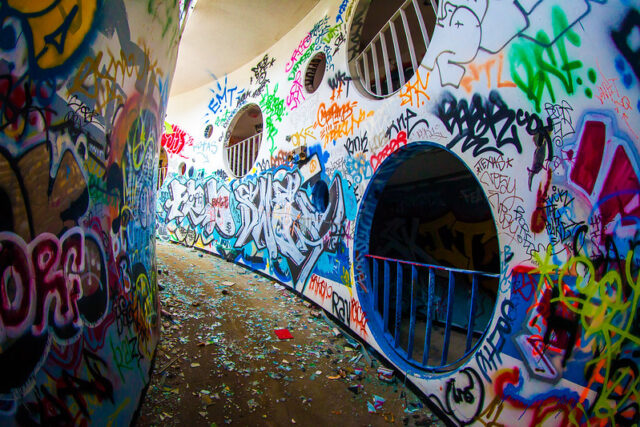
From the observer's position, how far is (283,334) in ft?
15.0

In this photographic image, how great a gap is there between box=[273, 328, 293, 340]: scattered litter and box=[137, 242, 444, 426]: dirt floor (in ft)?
0.25

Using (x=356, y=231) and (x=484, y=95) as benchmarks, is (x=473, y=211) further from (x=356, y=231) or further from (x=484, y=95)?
(x=484, y=95)

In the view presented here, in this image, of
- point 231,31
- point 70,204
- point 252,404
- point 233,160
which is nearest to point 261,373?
point 252,404

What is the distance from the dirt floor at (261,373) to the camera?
2.88 m

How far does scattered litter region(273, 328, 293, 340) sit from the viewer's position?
4475 millimetres

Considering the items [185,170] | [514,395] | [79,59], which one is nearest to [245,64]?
[185,170]

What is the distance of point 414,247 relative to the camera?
789cm

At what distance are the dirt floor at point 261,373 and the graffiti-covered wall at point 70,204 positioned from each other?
71 centimetres

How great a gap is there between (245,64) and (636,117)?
9.12 meters

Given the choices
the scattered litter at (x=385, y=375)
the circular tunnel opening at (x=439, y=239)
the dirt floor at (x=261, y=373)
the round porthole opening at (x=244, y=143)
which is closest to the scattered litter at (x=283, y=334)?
the dirt floor at (x=261, y=373)

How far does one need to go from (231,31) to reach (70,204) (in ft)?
24.9

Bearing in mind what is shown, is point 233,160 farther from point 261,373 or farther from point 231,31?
point 261,373

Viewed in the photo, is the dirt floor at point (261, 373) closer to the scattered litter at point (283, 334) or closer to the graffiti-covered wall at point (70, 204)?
the scattered litter at point (283, 334)

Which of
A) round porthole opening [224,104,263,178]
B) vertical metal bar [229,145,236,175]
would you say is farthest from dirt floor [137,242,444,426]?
vertical metal bar [229,145,236,175]
